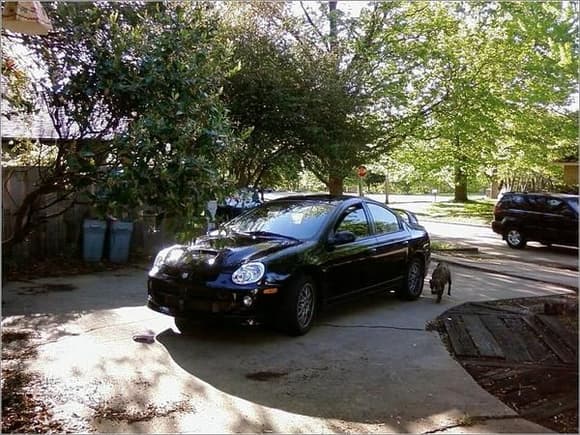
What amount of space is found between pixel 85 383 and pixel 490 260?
11.3 meters

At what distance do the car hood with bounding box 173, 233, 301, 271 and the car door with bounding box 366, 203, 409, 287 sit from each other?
1.55 metres

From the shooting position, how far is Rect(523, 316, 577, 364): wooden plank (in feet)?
16.2

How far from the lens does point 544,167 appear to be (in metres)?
22.4

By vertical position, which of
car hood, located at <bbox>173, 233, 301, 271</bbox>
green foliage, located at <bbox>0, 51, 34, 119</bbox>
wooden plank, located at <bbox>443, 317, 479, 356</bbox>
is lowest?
wooden plank, located at <bbox>443, 317, 479, 356</bbox>

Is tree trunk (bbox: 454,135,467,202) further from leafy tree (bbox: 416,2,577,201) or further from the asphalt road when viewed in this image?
the asphalt road

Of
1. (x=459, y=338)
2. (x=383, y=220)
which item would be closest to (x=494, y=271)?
(x=383, y=220)

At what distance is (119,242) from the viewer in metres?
10.1

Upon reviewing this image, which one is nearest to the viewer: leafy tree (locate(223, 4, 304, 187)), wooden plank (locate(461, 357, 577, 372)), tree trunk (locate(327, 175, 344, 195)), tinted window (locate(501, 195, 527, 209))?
wooden plank (locate(461, 357, 577, 372))

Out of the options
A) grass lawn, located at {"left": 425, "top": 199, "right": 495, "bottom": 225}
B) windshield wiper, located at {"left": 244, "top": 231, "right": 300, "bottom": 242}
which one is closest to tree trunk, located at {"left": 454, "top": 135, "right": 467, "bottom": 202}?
grass lawn, located at {"left": 425, "top": 199, "right": 495, "bottom": 225}

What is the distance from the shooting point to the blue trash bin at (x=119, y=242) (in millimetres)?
10055

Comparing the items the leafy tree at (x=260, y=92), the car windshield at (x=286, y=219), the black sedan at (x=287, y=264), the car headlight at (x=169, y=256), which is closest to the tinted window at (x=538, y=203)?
the leafy tree at (x=260, y=92)

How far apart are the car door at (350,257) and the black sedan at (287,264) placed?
0.01 meters

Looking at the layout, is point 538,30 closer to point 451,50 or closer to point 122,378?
point 451,50

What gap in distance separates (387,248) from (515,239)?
35.3 feet
